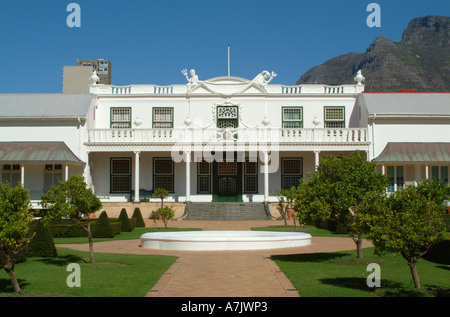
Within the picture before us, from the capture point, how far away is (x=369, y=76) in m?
118

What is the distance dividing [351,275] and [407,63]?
114357 millimetres

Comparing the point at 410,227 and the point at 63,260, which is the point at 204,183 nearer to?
the point at 63,260

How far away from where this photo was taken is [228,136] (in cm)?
3431

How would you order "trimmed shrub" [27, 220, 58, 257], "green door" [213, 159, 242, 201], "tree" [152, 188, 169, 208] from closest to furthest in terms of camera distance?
1. "trimmed shrub" [27, 220, 58, 257]
2. "tree" [152, 188, 169, 208]
3. "green door" [213, 159, 242, 201]

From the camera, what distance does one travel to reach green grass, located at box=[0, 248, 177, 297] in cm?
1167

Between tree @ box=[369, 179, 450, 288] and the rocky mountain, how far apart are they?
101 metres

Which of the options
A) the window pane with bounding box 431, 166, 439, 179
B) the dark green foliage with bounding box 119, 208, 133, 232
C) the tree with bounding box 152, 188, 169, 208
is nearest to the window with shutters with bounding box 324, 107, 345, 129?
the window pane with bounding box 431, 166, 439, 179

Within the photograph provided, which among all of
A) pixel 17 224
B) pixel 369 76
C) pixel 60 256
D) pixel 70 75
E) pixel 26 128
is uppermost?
pixel 369 76

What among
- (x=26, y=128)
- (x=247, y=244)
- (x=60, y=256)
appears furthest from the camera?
(x=26, y=128)

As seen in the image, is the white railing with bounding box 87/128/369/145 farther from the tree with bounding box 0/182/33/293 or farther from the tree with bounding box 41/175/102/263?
the tree with bounding box 0/182/33/293

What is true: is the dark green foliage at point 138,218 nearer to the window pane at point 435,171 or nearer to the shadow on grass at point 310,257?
the shadow on grass at point 310,257
